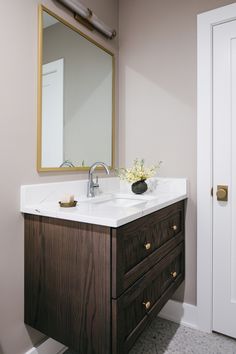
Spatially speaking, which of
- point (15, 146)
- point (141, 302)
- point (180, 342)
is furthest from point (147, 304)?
point (15, 146)

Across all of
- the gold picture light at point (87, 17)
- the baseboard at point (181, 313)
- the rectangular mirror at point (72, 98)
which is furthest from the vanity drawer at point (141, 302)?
the gold picture light at point (87, 17)

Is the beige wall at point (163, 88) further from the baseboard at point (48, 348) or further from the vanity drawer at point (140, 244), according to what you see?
the baseboard at point (48, 348)

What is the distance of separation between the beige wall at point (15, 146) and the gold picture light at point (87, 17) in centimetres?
24

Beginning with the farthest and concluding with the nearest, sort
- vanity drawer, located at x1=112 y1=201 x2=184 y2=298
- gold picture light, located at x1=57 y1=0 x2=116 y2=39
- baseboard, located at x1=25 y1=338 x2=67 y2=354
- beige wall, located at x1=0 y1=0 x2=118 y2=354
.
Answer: gold picture light, located at x1=57 y1=0 x2=116 y2=39 → baseboard, located at x1=25 y1=338 x2=67 y2=354 → beige wall, located at x1=0 y1=0 x2=118 y2=354 → vanity drawer, located at x1=112 y1=201 x2=184 y2=298

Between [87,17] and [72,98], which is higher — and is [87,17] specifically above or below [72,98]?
above

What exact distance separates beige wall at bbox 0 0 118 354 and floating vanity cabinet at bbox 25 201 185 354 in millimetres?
63

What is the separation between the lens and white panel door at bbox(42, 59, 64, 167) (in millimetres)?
1411

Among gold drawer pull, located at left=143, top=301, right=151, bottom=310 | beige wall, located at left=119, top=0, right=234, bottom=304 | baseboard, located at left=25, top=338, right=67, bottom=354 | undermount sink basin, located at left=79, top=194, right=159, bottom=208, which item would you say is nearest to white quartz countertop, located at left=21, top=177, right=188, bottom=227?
undermount sink basin, located at left=79, top=194, right=159, bottom=208

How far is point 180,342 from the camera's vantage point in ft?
5.23

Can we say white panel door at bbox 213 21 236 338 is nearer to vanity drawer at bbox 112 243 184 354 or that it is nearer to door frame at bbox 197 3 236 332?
door frame at bbox 197 3 236 332

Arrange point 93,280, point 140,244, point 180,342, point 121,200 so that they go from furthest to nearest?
point 121,200
point 180,342
point 140,244
point 93,280

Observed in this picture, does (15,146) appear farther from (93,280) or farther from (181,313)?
(181,313)

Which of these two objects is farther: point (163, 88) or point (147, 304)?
point (163, 88)

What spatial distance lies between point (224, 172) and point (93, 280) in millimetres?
1085
